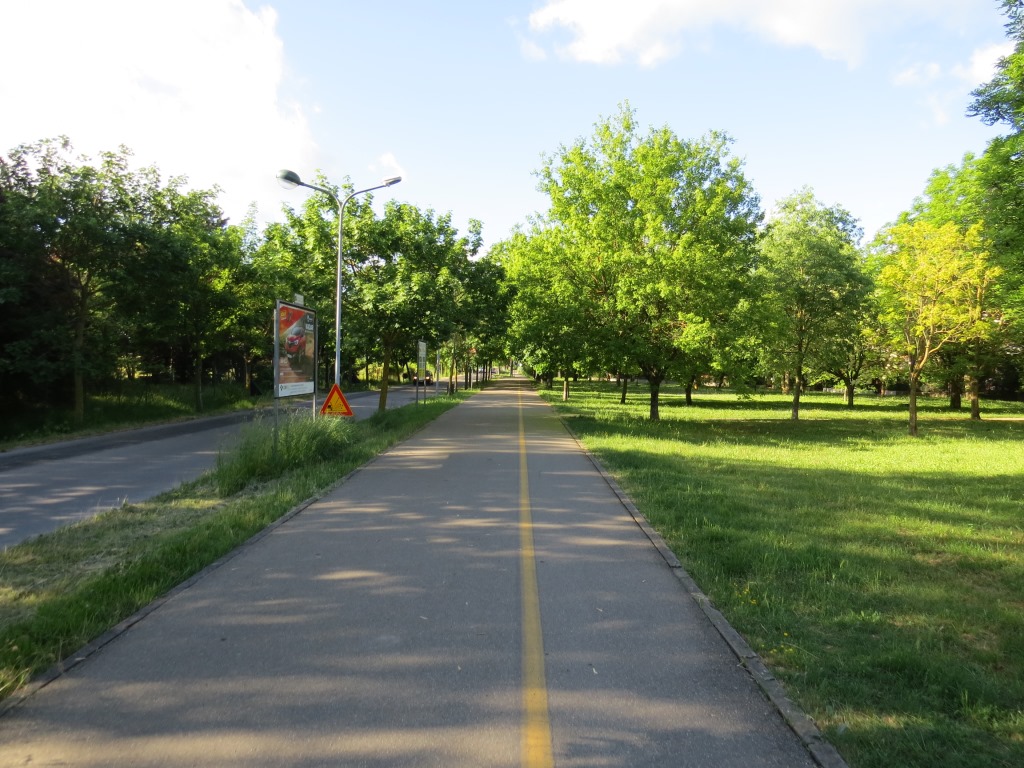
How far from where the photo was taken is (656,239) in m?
21.3

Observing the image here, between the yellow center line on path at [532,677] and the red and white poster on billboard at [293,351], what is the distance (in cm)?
641

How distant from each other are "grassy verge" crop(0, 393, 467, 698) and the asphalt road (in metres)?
0.65

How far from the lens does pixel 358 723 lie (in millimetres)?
3426

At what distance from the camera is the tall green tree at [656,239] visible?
20.7m

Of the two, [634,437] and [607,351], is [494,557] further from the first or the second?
[607,351]

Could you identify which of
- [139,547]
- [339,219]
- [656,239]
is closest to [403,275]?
[339,219]

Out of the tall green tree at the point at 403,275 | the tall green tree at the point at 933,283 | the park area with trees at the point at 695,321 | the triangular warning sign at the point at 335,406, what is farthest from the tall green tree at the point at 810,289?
the triangular warning sign at the point at 335,406

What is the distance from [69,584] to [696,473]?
9.64 meters

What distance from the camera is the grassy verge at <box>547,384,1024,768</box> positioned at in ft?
11.6

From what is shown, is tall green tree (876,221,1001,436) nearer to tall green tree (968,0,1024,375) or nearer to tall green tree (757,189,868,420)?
tall green tree (757,189,868,420)

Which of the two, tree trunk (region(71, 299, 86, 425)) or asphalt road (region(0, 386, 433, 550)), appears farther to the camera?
tree trunk (region(71, 299, 86, 425))

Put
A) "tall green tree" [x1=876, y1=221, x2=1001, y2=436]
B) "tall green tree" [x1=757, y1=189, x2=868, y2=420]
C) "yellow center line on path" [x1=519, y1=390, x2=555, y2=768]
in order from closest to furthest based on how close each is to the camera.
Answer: "yellow center line on path" [x1=519, y1=390, x2=555, y2=768], "tall green tree" [x1=876, y1=221, x2=1001, y2=436], "tall green tree" [x1=757, y1=189, x2=868, y2=420]

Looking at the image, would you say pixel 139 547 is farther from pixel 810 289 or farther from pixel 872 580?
pixel 810 289

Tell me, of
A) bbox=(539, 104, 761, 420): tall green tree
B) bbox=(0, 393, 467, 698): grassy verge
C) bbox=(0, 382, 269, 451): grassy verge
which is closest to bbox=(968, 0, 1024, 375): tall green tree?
bbox=(539, 104, 761, 420): tall green tree
